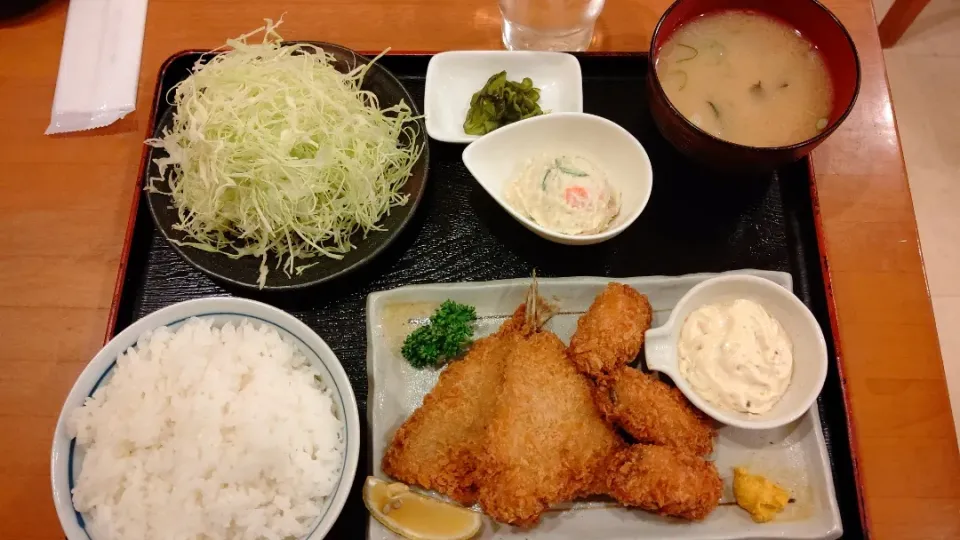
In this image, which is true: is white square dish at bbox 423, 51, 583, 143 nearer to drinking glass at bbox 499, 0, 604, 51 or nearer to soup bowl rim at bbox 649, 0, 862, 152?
drinking glass at bbox 499, 0, 604, 51

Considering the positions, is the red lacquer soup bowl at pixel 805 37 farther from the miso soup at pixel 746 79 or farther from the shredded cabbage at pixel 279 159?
the shredded cabbage at pixel 279 159

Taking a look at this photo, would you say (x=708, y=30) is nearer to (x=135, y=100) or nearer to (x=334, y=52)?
(x=334, y=52)

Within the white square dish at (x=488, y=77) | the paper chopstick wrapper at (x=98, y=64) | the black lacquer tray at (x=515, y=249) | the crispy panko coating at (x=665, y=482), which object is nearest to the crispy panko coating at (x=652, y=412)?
the crispy panko coating at (x=665, y=482)

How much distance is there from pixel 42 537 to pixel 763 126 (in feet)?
8.90

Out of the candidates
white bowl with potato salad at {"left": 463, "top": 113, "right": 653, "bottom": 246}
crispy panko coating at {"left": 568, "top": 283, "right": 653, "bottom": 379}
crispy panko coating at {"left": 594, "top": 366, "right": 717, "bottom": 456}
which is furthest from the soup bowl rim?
crispy panko coating at {"left": 594, "top": 366, "right": 717, "bottom": 456}

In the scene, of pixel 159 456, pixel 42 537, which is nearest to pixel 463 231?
pixel 159 456

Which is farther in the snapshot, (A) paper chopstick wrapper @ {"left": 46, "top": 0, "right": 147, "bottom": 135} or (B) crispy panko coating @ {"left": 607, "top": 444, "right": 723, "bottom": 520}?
(A) paper chopstick wrapper @ {"left": 46, "top": 0, "right": 147, "bottom": 135}

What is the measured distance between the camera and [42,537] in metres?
2.09

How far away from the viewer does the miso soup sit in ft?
7.47

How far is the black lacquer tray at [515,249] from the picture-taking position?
232cm

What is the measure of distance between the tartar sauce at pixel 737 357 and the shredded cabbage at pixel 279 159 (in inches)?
43.5

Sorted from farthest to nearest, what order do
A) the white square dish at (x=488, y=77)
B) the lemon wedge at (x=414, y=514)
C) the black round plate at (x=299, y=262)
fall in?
the white square dish at (x=488, y=77) → the black round plate at (x=299, y=262) → the lemon wedge at (x=414, y=514)

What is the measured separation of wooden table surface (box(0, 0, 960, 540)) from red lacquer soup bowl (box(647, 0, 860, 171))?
0.44 meters

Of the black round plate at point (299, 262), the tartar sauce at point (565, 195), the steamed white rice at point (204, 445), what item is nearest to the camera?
the steamed white rice at point (204, 445)
